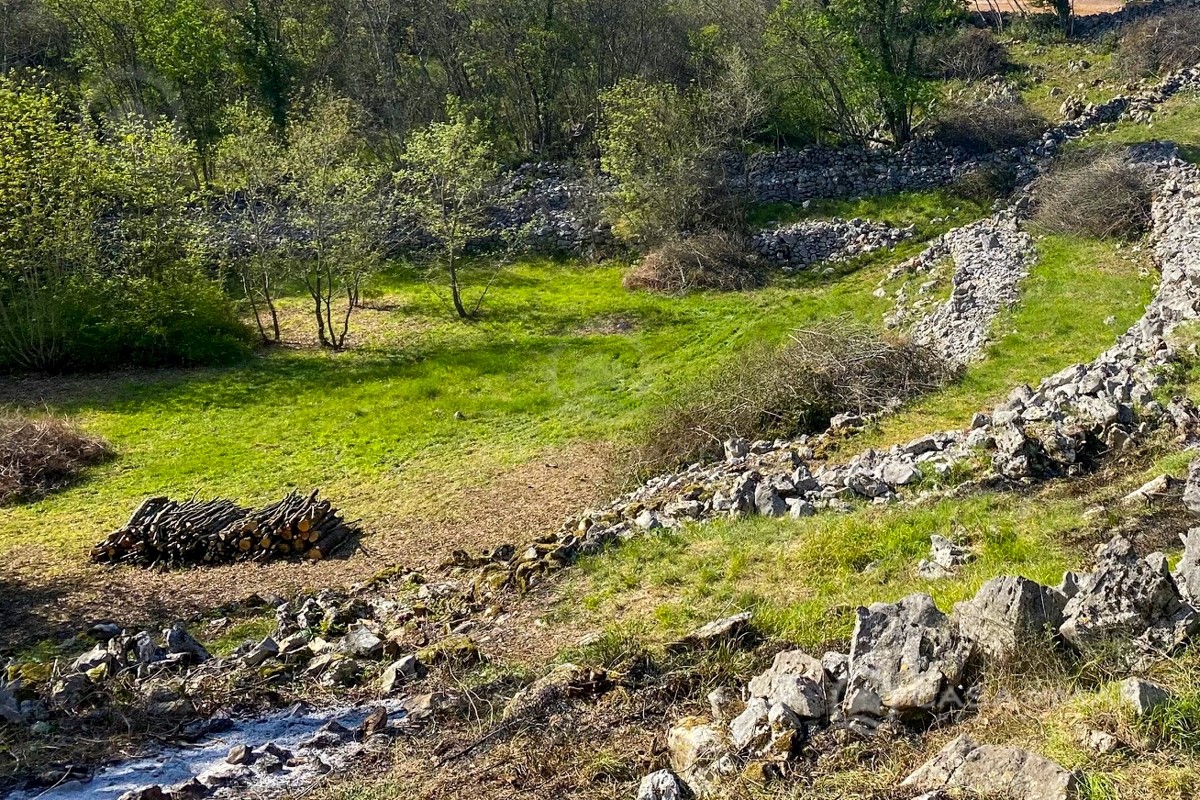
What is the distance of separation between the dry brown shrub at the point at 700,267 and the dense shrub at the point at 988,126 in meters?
9.66

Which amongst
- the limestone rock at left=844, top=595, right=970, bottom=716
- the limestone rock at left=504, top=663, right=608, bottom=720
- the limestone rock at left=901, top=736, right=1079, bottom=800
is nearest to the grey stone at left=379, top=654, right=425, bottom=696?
the limestone rock at left=504, top=663, right=608, bottom=720

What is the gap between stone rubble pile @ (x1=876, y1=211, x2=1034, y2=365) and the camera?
53.7 feet

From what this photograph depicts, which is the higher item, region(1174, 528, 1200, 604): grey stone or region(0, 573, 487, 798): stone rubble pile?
region(1174, 528, 1200, 604): grey stone

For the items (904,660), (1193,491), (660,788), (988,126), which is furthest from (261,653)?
(988,126)

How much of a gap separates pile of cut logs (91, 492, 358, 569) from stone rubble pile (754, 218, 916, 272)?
693 inches

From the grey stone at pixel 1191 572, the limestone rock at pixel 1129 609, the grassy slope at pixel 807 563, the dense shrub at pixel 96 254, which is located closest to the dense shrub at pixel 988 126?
the dense shrub at pixel 96 254

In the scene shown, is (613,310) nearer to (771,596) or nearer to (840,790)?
(771,596)

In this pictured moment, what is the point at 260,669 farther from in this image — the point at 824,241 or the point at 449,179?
the point at 824,241

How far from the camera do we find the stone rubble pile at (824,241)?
2623 cm

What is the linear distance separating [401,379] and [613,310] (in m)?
6.55

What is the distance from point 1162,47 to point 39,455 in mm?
36847

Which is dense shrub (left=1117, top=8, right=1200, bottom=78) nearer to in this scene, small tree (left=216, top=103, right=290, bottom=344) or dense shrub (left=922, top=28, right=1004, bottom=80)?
dense shrub (left=922, top=28, right=1004, bottom=80)

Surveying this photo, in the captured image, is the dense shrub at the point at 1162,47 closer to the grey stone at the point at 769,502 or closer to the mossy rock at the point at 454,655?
the grey stone at the point at 769,502

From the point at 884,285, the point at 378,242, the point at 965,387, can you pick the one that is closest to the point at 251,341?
the point at 378,242
